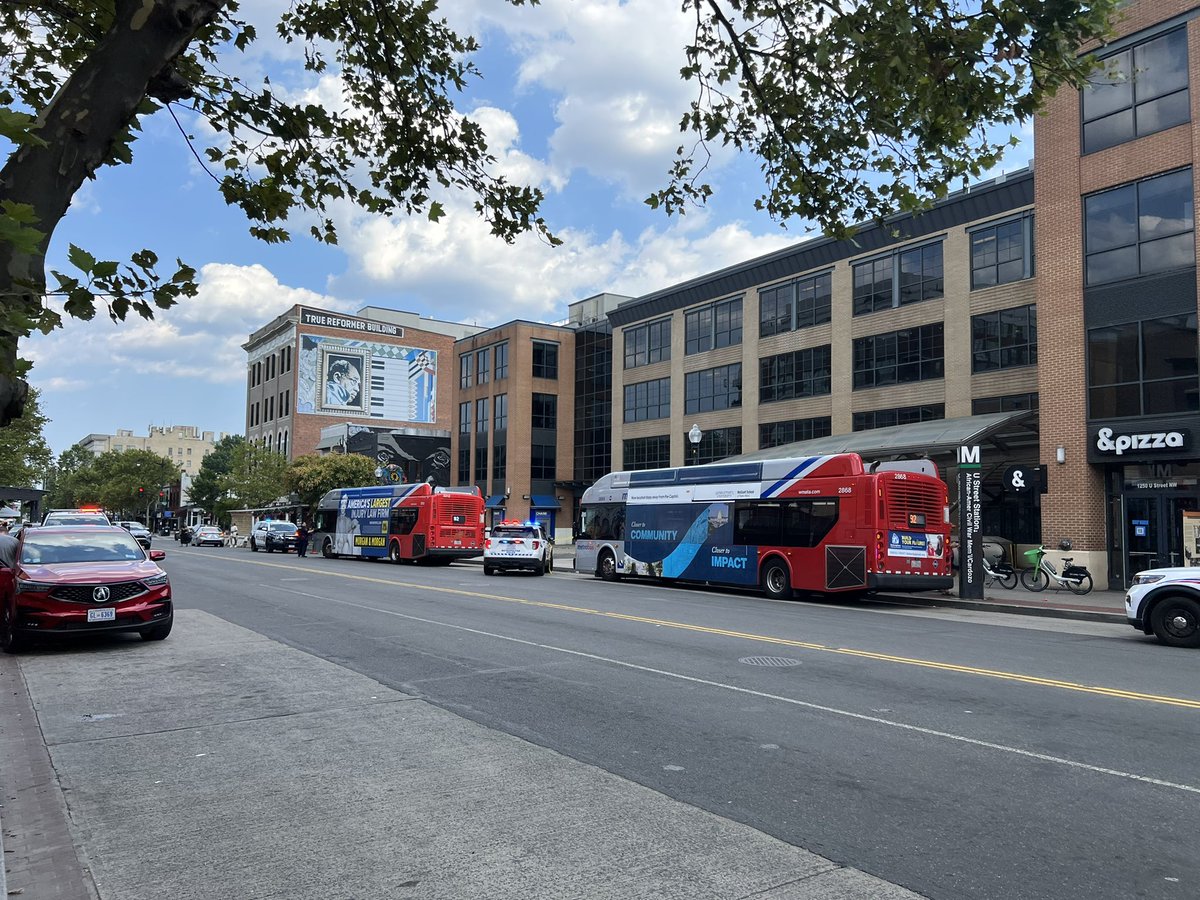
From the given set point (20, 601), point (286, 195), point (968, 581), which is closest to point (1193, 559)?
point (968, 581)

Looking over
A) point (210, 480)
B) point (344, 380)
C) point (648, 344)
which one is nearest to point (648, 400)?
point (648, 344)

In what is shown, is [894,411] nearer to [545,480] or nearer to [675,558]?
[675,558]

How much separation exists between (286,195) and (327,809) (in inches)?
189

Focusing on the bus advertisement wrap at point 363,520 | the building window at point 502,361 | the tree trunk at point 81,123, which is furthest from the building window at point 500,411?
the tree trunk at point 81,123

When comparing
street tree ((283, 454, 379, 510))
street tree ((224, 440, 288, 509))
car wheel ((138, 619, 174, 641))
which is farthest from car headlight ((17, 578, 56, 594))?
street tree ((224, 440, 288, 509))

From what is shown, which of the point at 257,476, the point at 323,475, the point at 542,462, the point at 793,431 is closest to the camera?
the point at 793,431

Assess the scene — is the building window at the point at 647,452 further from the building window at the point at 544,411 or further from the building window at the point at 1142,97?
the building window at the point at 1142,97

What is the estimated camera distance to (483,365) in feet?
221

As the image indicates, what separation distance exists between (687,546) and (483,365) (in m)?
44.9

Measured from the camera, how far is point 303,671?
9.79 metres

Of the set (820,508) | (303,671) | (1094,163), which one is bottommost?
(303,671)

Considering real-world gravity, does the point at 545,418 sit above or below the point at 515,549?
above

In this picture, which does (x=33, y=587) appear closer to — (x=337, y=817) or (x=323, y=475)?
(x=337, y=817)

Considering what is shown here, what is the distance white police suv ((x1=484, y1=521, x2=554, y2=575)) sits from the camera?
29.5 meters
